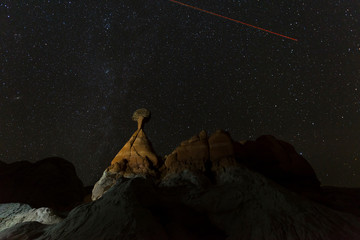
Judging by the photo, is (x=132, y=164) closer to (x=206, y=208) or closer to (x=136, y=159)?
(x=136, y=159)

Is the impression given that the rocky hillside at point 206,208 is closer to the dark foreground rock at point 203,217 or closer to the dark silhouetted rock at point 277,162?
the dark foreground rock at point 203,217

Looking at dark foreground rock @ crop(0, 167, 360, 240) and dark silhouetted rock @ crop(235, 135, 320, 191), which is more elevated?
dark foreground rock @ crop(0, 167, 360, 240)

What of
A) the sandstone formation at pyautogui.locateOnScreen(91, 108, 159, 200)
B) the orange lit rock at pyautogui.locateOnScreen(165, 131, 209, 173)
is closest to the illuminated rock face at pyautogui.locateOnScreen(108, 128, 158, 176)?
the sandstone formation at pyautogui.locateOnScreen(91, 108, 159, 200)

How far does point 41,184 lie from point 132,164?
10.3 meters

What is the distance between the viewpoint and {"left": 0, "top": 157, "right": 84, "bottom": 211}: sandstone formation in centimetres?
1959

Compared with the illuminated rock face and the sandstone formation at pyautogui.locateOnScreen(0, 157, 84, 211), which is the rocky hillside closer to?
the illuminated rock face

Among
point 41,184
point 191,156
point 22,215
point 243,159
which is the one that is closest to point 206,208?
point 191,156

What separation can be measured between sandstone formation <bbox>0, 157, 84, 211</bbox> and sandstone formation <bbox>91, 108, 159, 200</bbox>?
509cm

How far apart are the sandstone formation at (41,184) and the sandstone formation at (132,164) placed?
16.7ft

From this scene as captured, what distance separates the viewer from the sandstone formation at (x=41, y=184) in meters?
19.6

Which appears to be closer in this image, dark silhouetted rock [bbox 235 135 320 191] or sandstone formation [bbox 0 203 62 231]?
sandstone formation [bbox 0 203 62 231]

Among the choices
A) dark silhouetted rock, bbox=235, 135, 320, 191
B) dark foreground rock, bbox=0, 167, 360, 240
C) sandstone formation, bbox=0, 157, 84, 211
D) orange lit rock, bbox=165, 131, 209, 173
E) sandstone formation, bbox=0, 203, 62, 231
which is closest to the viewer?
dark foreground rock, bbox=0, 167, 360, 240

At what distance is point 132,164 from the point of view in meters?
17.1

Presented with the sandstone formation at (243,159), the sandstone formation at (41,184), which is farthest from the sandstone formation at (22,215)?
the sandstone formation at (41,184)
